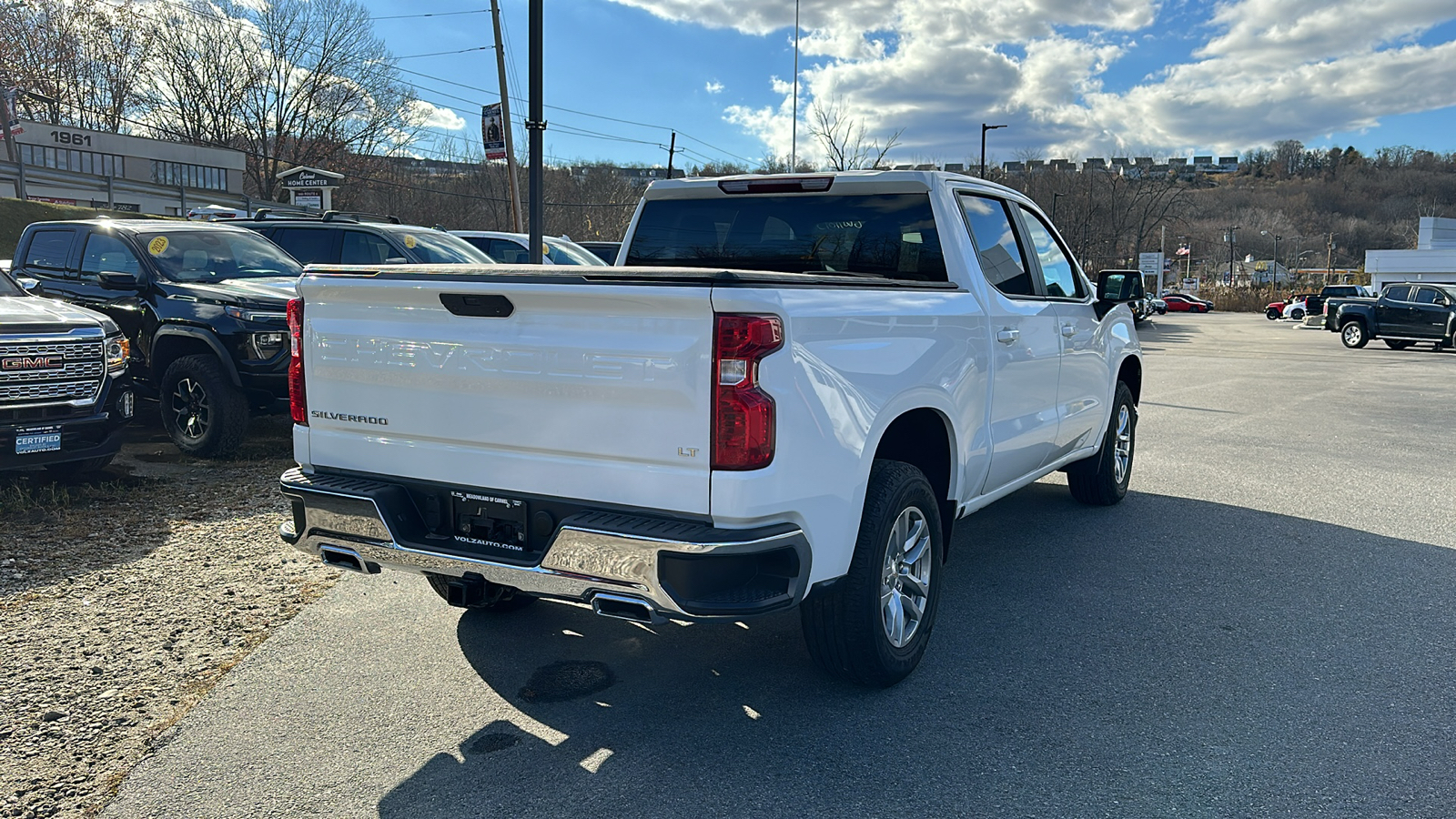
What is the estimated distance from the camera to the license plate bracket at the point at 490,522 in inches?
136

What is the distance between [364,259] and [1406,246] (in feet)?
494

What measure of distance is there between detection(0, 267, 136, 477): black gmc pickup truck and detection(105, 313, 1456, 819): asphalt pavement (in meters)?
3.01

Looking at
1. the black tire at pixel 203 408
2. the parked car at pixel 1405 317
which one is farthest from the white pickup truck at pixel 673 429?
the parked car at pixel 1405 317

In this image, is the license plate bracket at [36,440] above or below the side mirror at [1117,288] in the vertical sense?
below

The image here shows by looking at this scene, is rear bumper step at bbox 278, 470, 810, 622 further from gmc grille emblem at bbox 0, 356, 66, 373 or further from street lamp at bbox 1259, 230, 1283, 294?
street lamp at bbox 1259, 230, 1283, 294

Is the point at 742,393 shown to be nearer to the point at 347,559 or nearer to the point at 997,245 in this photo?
the point at 347,559

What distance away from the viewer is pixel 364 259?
35.5 ft

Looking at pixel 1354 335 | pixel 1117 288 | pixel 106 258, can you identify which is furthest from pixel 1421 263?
pixel 106 258

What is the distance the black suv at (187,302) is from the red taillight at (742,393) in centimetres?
572

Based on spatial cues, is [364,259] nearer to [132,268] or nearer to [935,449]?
[132,268]

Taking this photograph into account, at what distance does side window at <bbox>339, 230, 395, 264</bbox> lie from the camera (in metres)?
10.7

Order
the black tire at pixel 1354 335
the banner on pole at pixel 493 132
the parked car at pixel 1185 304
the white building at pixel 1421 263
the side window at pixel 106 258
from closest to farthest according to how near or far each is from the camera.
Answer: the side window at pixel 106 258
the banner on pole at pixel 493 132
the black tire at pixel 1354 335
the white building at pixel 1421 263
the parked car at pixel 1185 304

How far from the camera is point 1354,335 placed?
30.1m

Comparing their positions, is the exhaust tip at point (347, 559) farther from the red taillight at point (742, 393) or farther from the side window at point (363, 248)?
the side window at point (363, 248)
